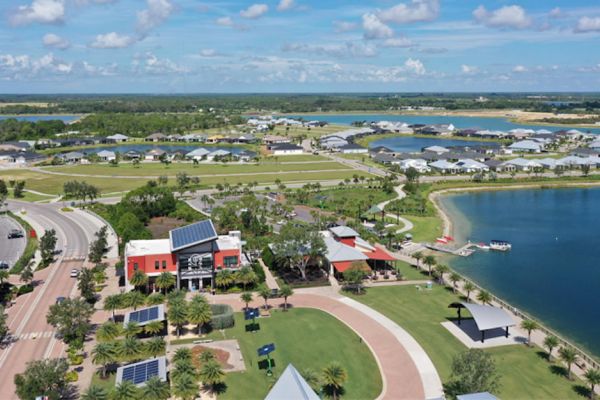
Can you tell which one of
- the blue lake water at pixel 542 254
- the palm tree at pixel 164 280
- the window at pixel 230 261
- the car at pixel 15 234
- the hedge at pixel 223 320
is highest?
the window at pixel 230 261

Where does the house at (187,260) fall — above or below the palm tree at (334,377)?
above

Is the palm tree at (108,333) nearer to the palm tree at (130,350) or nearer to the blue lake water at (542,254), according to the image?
the palm tree at (130,350)

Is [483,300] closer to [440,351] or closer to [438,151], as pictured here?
[440,351]

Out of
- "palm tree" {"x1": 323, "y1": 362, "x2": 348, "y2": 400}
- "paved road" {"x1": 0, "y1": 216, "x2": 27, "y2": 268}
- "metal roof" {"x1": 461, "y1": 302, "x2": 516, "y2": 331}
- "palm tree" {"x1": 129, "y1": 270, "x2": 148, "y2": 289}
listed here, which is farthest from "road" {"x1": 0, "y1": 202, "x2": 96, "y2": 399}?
"metal roof" {"x1": 461, "y1": 302, "x2": 516, "y2": 331}

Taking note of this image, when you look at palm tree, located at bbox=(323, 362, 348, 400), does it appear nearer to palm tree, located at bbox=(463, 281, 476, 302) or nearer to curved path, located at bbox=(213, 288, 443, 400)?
curved path, located at bbox=(213, 288, 443, 400)

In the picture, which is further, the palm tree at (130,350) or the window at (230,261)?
the window at (230,261)

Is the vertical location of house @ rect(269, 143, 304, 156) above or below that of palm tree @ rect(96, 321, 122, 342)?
above

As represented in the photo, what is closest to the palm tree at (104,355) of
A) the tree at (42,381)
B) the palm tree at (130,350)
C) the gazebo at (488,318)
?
the palm tree at (130,350)
